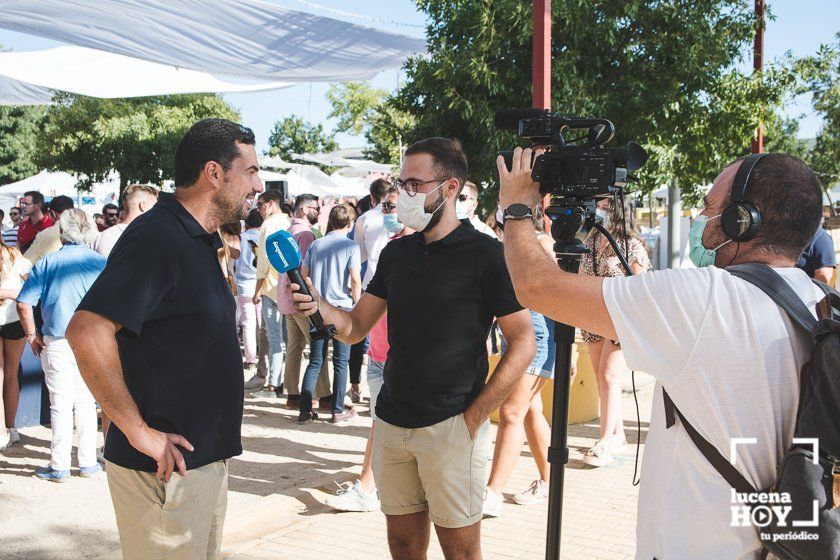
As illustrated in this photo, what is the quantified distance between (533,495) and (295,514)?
1666 millimetres

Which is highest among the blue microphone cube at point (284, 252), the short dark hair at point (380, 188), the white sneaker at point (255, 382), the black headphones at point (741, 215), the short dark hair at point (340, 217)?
the short dark hair at point (380, 188)

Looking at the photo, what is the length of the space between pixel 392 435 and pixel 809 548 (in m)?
1.87

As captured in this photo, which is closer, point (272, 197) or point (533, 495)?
point (533, 495)

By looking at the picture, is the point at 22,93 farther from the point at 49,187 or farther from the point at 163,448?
the point at 49,187

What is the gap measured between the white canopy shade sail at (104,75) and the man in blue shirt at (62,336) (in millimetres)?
3173

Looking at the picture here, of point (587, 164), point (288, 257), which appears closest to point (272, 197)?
point (288, 257)

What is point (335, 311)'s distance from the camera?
352 centimetres

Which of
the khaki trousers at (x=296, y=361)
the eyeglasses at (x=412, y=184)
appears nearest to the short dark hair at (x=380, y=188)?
the khaki trousers at (x=296, y=361)

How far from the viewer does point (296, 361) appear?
8.82 meters

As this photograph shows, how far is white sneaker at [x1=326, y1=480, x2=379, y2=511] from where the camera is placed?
5.66 m

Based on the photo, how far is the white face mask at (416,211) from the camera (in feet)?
11.5

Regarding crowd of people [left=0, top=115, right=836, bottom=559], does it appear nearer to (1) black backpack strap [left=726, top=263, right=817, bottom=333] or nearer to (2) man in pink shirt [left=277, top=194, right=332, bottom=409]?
(1) black backpack strap [left=726, top=263, right=817, bottom=333]

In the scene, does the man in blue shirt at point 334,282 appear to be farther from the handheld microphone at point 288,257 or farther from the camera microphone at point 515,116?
the camera microphone at point 515,116

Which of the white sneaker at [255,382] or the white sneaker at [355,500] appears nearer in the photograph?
the white sneaker at [355,500]
